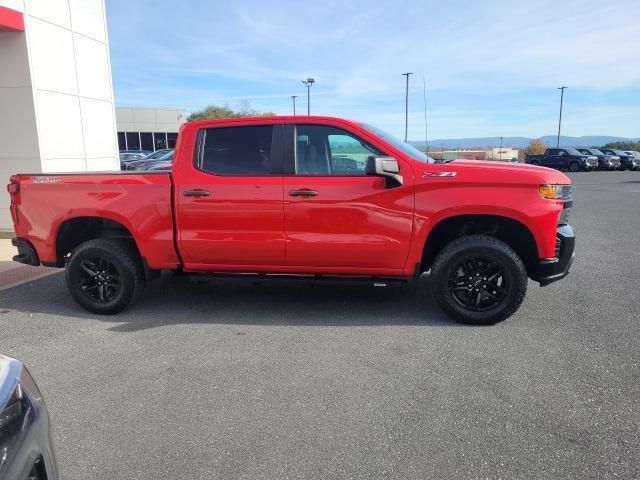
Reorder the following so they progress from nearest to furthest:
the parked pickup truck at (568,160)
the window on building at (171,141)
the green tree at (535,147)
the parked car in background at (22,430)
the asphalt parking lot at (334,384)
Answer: the parked car in background at (22,430) → the asphalt parking lot at (334,384) → the window on building at (171,141) → the parked pickup truck at (568,160) → the green tree at (535,147)

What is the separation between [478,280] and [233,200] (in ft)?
7.80

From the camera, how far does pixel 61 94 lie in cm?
927

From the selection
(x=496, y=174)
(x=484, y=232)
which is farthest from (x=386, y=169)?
(x=484, y=232)

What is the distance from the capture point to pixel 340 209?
15.0 ft

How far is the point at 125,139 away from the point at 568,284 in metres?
50.4

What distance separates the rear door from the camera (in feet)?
15.4

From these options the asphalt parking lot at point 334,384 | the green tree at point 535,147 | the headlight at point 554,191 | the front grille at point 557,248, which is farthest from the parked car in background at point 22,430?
the green tree at point 535,147

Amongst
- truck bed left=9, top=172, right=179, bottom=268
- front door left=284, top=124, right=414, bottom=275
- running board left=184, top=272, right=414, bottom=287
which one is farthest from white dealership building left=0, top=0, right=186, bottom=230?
front door left=284, top=124, right=414, bottom=275

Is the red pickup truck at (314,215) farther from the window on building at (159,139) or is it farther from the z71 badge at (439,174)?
the window on building at (159,139)

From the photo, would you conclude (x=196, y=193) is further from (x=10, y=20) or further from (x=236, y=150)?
(x=10, y=20)

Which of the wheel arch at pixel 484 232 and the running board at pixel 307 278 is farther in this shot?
the running board at pixel 307 278

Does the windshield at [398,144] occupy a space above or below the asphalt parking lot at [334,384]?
Result: above

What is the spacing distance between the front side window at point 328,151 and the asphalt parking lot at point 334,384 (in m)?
1.43

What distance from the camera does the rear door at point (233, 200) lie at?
185 inches
